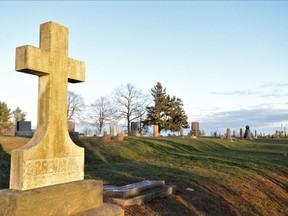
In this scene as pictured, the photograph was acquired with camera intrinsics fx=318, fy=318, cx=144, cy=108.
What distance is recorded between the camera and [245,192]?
33.5ft

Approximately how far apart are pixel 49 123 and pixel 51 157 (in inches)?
19.5

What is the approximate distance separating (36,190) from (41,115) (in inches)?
43.4

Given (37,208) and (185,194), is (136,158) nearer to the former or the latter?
(185,194)

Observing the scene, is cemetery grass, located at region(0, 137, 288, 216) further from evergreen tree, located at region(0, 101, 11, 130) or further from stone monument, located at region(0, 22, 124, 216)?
evergreen tree, located at region(0, 101, 11, 130)

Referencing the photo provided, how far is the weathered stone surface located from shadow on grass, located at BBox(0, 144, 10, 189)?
5.25 m

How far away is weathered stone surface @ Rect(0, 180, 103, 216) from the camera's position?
389 cm

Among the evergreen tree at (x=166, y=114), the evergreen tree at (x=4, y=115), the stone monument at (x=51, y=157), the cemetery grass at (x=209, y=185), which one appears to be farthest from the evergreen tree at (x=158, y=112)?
the stone monument at (x=51, y=157)

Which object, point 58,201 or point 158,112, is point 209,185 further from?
point 158,112

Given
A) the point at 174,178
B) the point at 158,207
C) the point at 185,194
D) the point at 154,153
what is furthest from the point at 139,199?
the point at 154,153

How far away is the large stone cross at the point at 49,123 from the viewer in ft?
13.8

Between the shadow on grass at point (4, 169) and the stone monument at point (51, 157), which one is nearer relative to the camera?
the stone monument at point (51, 157)

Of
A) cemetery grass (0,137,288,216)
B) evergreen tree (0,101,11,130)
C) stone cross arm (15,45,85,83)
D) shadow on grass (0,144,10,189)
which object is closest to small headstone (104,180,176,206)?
cemetery grass (0,137,288,216)

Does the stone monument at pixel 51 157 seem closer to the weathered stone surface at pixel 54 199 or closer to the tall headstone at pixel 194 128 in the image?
the weathered stone surface at pixel 54 199

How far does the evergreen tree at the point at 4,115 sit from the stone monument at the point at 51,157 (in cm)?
5075
